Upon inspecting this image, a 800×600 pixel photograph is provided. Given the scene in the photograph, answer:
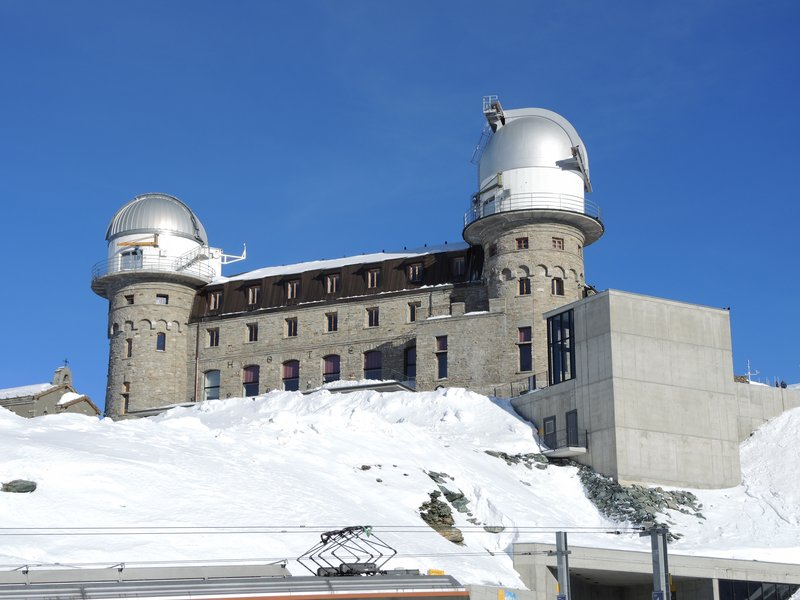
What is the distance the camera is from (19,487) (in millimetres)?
34719

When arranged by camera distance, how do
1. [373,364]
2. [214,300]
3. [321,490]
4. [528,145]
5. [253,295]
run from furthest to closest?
[214,300], [253,295], [373,364], [528,145], [321,490]

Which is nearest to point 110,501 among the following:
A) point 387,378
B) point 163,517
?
point 163,517

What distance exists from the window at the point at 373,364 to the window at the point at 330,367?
6.53ft

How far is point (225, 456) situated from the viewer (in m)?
42.4

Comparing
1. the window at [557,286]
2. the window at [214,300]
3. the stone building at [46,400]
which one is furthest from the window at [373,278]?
the stone building at [46,400]

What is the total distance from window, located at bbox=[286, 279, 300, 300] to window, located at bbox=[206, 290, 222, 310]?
16.0 feet

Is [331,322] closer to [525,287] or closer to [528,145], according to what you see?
[525,287]

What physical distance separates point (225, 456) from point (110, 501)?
25.1ft

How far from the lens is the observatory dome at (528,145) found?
69.4 m

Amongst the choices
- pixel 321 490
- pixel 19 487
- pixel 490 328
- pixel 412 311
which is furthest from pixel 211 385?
pixel 19 487

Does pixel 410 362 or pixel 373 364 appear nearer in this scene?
pixel 410 362

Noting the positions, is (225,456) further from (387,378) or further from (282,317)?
(282,317)

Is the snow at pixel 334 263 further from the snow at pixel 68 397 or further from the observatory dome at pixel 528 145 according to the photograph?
the snow at pixel 68 397

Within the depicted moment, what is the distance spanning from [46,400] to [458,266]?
32668mm
